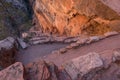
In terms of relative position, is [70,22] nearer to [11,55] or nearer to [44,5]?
[44,5]

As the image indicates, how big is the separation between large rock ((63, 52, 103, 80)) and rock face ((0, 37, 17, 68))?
2949mm

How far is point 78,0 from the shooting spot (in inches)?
391

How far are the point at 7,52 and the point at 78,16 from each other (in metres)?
4.20

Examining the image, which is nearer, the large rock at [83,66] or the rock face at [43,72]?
the rock face at [43,72]

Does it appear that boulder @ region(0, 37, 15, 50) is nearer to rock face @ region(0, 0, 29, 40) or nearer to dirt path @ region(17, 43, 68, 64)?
dirt path @ region(17, 43, 68, 64)

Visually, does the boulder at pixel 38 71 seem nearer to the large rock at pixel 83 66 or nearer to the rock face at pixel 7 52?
the large rock at pixel 83 66

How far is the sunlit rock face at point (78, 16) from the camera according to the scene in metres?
9.19

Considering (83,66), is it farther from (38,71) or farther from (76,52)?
(76,52)

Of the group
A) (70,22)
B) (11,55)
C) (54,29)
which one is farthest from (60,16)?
(11,55)

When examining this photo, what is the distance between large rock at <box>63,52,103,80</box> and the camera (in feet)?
16.4

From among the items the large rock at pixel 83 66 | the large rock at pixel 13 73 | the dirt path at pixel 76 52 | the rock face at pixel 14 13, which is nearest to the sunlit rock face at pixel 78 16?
the dirt path at pixel 76 52

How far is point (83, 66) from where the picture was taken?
5176 millimetres

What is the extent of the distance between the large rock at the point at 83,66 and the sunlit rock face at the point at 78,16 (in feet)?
13.1

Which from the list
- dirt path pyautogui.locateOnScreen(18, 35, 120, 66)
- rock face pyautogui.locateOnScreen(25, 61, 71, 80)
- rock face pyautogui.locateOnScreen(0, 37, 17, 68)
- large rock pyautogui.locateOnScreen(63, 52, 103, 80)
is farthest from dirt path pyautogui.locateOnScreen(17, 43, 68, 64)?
rock face pyautogui.locateOnScreen(25, 61, 71, 80)
